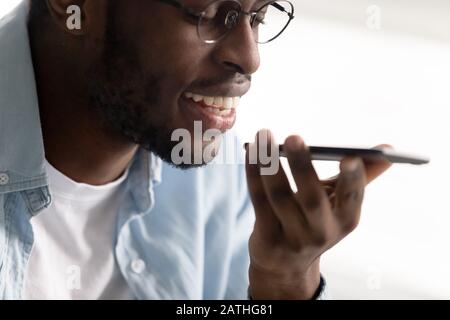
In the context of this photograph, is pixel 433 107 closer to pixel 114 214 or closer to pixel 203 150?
pixel 203 150

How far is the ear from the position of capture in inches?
36.1

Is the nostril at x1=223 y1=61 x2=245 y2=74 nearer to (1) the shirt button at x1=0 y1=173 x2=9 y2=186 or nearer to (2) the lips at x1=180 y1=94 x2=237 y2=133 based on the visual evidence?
(2) the lips at x1=180 y1=94 x2=237 y2=133

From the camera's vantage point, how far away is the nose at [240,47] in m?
0.88

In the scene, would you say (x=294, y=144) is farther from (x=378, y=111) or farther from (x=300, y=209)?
(x=378, y=111)

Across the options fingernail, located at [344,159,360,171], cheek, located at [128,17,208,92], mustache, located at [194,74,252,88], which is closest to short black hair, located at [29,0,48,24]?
cheek, located at [128,17,208,92]

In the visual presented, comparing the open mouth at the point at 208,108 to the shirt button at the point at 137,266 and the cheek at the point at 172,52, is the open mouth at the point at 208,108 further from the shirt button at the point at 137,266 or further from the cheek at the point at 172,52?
the shirt button at the point at 137,266

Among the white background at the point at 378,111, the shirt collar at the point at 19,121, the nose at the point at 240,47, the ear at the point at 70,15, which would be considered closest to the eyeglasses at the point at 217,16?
the nose at the point at 240,47

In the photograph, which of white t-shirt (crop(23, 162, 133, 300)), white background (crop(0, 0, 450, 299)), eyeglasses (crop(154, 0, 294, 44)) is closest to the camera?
eyeglasses (crop(154, 0, 294, 44))

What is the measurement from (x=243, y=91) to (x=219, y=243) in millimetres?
340

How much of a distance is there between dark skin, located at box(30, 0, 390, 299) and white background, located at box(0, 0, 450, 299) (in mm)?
284

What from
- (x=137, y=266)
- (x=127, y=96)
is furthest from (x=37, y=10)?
(x=137, y=266)

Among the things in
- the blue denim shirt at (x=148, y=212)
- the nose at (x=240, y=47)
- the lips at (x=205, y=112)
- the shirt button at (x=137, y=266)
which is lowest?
the shirt button at (x=137, y=266)

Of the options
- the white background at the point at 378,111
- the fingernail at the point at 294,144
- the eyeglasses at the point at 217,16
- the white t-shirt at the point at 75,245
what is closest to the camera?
the fingernail at the point at 294,144

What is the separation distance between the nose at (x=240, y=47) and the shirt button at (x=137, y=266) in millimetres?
379
